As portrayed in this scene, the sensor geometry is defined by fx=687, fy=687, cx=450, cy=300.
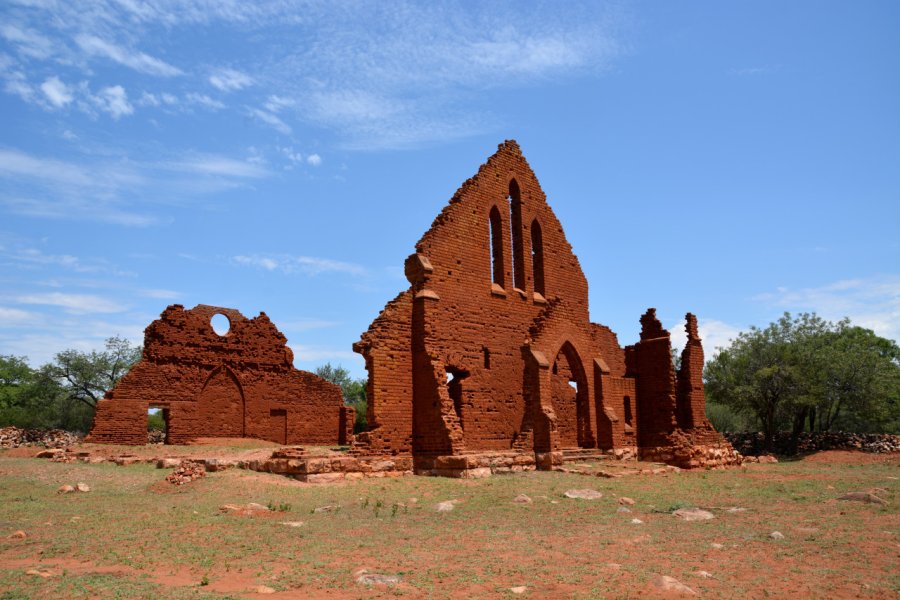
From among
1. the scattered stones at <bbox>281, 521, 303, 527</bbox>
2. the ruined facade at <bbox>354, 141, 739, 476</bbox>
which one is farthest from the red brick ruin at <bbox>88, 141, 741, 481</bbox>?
the scattered stones at <bbox>281, 521, 303, 527</bbox>

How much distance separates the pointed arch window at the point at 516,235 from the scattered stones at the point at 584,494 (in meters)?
8.88

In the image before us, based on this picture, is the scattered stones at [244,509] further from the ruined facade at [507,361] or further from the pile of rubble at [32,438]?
the pile of rubble at [32,438]

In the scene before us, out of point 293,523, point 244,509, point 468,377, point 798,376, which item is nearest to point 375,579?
point 293,523

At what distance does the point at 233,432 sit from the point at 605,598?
77.4 ft

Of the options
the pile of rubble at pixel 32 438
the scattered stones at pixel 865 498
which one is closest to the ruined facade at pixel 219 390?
the pile of rubble at pixel 32 438

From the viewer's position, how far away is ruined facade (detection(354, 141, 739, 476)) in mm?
16875

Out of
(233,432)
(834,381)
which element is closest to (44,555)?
(233,432)

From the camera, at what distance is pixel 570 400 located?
22.0 meters

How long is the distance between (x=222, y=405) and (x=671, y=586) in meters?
23.7

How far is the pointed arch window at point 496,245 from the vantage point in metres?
→ 20.5

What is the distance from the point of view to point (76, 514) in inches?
416

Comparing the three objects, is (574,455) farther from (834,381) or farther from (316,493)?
(834,381)

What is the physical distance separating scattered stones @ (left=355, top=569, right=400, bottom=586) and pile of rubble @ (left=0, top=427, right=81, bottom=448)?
25968 millimetres

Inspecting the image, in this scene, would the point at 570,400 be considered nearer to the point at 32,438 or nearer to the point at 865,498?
the point at 865,498
